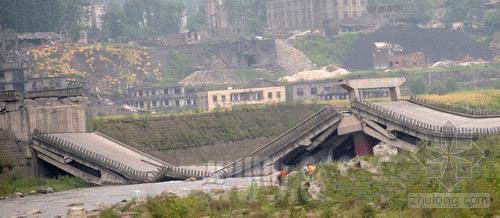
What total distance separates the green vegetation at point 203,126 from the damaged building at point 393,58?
130 ft

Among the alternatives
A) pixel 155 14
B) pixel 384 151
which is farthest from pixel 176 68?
pixel 384 151

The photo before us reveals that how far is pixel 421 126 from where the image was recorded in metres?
70.6

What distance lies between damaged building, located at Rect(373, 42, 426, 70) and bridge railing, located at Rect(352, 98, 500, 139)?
65895mm

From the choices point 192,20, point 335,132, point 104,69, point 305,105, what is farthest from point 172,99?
point 192,20

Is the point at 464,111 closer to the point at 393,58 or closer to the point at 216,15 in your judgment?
the point at 393,58

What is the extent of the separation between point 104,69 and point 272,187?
75212mm

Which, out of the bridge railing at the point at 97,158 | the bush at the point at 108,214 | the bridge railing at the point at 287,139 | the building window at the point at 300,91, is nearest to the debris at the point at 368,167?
the bush at the point at 108,214

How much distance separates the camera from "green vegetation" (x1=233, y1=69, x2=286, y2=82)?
449 feet

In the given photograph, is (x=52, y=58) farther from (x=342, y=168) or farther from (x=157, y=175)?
(x=342, y=168)

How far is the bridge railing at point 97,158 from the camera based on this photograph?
239ft

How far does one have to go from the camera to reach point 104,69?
132 meters

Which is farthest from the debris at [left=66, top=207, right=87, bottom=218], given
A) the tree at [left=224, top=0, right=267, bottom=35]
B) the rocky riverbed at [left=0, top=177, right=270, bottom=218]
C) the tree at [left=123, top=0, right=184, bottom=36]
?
the tree at [left=123, top=0, right=184, bottom=36]

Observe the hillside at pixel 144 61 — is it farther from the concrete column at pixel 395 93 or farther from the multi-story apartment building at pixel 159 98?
the concrete column at pixel 395 93

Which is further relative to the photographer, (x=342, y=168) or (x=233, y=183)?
(x=233, y=183)
